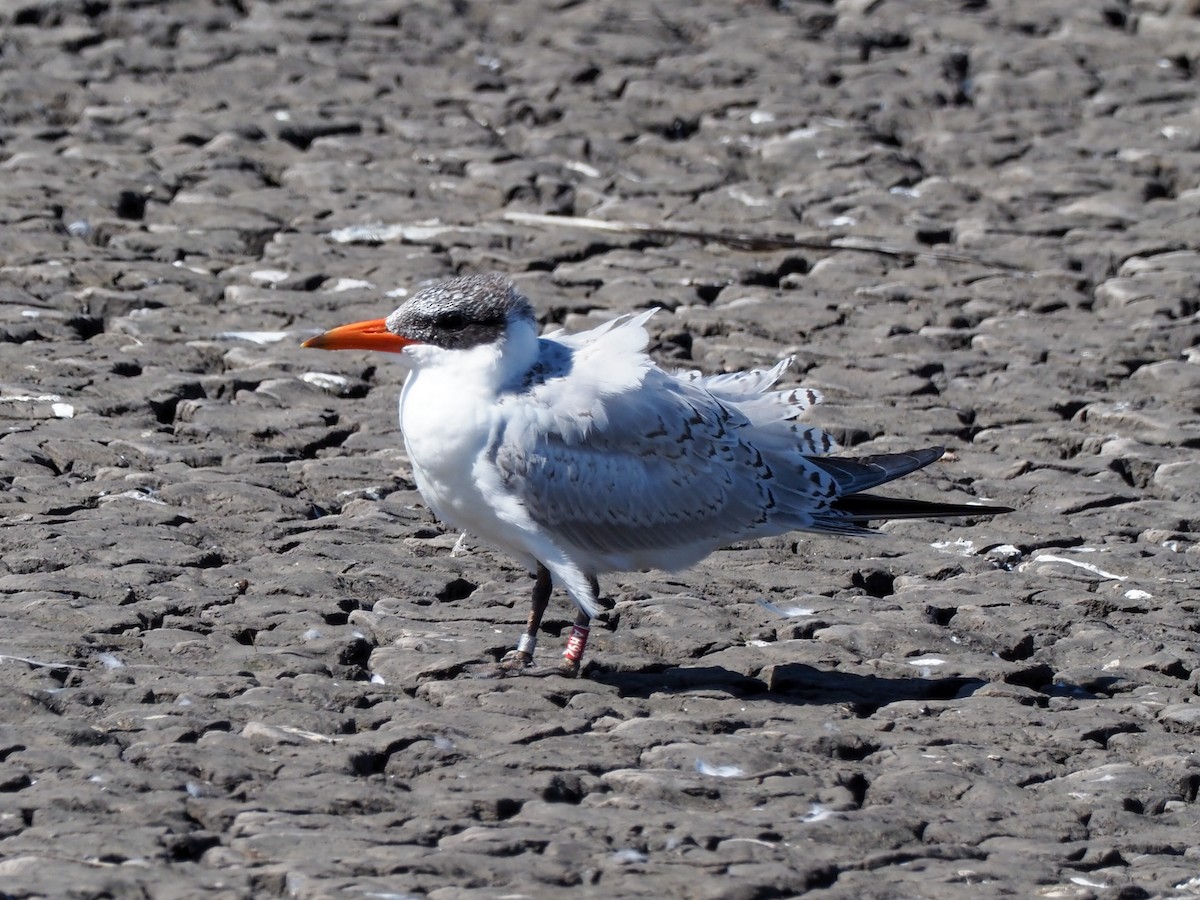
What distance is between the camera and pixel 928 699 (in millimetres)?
5223

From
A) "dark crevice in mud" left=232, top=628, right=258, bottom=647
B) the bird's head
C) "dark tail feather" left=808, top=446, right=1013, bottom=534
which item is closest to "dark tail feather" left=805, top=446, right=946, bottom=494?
"dark tail feather" left=808, top=446, right=1013, bottom=534

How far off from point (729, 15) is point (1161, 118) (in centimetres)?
292

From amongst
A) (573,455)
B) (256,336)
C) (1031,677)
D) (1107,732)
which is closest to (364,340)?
(573,455)

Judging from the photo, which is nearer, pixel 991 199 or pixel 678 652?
pixel 678 652

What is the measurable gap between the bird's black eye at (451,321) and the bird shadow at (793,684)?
1.08m

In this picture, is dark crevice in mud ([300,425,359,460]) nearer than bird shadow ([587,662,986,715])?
No

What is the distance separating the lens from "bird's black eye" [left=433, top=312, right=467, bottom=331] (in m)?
5.17

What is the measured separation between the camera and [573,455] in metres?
5.16

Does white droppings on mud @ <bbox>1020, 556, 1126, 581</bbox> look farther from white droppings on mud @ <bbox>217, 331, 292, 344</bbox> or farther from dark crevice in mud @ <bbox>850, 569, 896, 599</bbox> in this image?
white droppings on mud @ <bbox>217, 331, 292, 344</bbox>

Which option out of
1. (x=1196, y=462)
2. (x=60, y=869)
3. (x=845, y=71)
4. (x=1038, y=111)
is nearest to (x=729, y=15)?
(x=845, y=71)

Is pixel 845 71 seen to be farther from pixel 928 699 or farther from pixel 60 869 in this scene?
pixel 60 869

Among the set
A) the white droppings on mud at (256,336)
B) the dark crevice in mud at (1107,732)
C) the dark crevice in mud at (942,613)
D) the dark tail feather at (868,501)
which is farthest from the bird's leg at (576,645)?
the white droppings on mud at (256,336)

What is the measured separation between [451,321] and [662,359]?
280cm

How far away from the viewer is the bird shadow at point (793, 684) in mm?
5176
